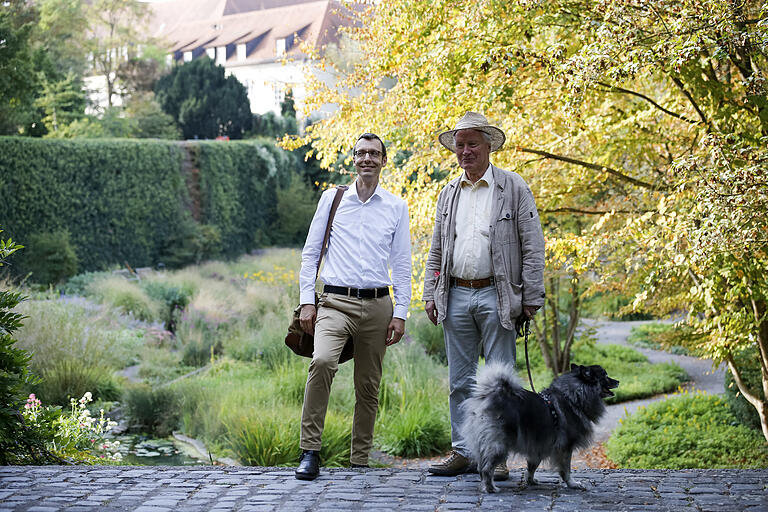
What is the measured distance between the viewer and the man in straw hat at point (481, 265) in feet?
13.7

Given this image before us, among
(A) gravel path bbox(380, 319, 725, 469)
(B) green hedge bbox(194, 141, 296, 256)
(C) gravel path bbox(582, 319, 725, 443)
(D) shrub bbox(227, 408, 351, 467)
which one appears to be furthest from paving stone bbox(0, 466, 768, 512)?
(B) green hedge bbox(194, 141, 296, 256)

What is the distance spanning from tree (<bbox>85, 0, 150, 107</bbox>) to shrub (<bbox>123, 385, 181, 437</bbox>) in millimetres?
26967

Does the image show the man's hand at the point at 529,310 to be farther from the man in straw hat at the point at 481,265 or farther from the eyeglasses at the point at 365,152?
the eyeglasses at the point at 365,152

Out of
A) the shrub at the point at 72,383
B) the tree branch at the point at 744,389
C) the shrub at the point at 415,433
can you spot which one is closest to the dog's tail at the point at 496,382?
the tree branch at the point at 744,389

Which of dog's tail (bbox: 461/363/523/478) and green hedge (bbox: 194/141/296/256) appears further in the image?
green hedge (bbox: 194/141/296/256)

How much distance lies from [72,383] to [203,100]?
76.5 ft

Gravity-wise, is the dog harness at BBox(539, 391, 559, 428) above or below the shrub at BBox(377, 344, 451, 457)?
above

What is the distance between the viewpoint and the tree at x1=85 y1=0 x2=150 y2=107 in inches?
1332

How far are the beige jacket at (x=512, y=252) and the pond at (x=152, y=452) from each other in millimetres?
4214

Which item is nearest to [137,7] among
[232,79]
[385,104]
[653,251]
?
[232,79]

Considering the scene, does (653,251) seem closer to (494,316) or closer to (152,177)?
(494,316)

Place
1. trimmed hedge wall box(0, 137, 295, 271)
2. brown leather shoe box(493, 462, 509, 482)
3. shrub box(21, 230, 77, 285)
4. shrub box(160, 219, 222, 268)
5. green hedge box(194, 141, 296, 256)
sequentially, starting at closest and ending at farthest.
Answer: brown leather shoe box(493, 462, 509, 482), shrub box(21, 230, 77, 285), trimmed hedge wall box(0, 137, 295, 271), shrub box(160, 219, 222, 268), green hedge box(194, 141, 296, 256)

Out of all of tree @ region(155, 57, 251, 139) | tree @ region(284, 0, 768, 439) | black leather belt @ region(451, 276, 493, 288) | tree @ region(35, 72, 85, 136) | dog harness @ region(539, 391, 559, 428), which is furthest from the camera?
tree @ region(155, 57, 251, 139)

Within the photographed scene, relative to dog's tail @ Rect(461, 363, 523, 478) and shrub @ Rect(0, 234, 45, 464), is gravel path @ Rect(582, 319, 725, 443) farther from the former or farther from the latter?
shrub @ Rect(0, 234, 45, 464)
